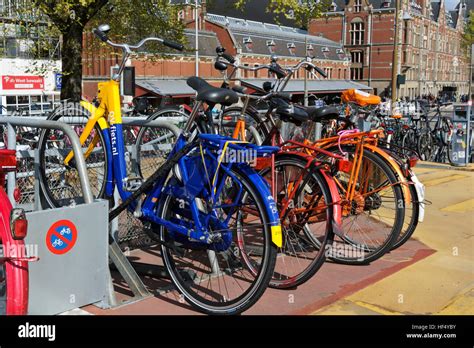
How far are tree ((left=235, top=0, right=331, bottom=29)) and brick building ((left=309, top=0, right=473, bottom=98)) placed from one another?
187 feet

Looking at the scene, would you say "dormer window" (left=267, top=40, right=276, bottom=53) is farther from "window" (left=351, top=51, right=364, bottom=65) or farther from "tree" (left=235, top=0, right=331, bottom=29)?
"tree" (left=235, top=0, right=331, bottom=29)

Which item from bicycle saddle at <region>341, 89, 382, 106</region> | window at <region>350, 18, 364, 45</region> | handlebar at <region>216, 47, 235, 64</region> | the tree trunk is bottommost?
bicycle saddle at <region>341, 89, 382, 106</region>

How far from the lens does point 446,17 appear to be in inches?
3681

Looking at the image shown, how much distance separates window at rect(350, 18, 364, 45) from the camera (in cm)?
7831

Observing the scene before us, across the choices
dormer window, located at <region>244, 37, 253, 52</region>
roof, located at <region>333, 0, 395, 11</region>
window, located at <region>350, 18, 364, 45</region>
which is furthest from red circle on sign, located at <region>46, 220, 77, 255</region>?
window, located at <region>350, 18, 364, 45</region>

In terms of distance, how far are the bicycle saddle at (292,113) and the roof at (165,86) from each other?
38.8 metres

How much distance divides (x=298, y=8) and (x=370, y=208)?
10.6 metres

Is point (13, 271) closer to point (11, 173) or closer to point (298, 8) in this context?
point (11, 173)

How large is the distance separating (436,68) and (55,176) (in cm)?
9142

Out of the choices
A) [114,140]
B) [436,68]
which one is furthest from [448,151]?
[436,68]

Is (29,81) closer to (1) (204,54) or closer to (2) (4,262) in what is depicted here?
(1) (204,54)

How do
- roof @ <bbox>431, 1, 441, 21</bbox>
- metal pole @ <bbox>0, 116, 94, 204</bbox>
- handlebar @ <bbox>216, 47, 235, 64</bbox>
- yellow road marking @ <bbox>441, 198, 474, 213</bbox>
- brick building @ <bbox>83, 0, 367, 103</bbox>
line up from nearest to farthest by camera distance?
1. metal pole @ <bbox>0, 116, 94, 204</bbox>
2. handlebar @ <bbox>216, 47, 235, 64</bbox>
3. yellow road marking @ <bbox>441, 198, 474, 213</bbox>
4. brick building @ <bbox>83, 0, 367, 103</bbox>
5. roof @ <bbox>431, 1, 441, 21</bbox>

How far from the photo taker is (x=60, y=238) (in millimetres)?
3291
